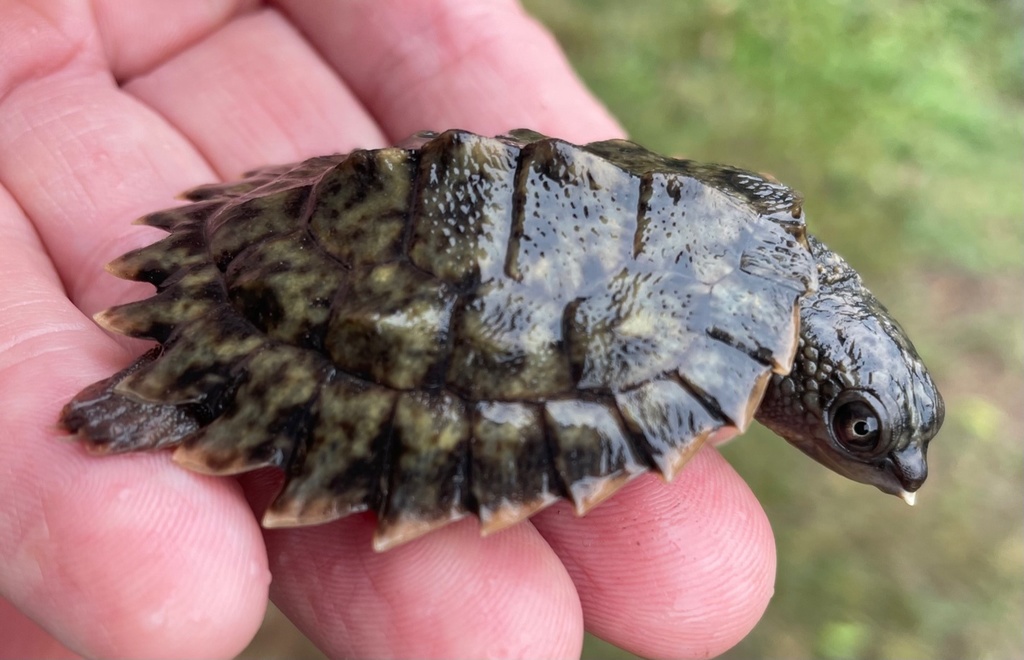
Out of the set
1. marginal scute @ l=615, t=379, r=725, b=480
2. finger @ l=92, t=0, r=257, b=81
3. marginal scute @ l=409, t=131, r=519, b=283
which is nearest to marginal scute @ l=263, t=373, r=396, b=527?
marginal scute @ l=409, t=131, r=519, b=283

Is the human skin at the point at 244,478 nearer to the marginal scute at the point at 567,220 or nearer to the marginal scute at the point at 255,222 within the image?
the marginal scute at the point at 255,222

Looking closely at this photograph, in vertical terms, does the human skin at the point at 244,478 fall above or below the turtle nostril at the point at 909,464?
→ below

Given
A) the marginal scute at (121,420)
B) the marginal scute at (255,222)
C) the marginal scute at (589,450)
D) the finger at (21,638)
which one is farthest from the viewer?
the finger at (21,638)

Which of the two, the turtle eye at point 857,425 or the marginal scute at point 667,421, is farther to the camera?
the turtle eye at point 857,425

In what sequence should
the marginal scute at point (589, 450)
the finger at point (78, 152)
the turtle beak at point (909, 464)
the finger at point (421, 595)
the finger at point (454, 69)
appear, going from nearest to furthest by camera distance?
the marginal scute at point (589, 450)
the finger at point (421, 595)
the turtle beak at point (909, 464)
the finger at point (78, 152)
the finger at point (454, 69)

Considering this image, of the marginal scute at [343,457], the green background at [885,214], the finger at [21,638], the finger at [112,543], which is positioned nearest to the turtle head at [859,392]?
the marginal scute at [343,457]
